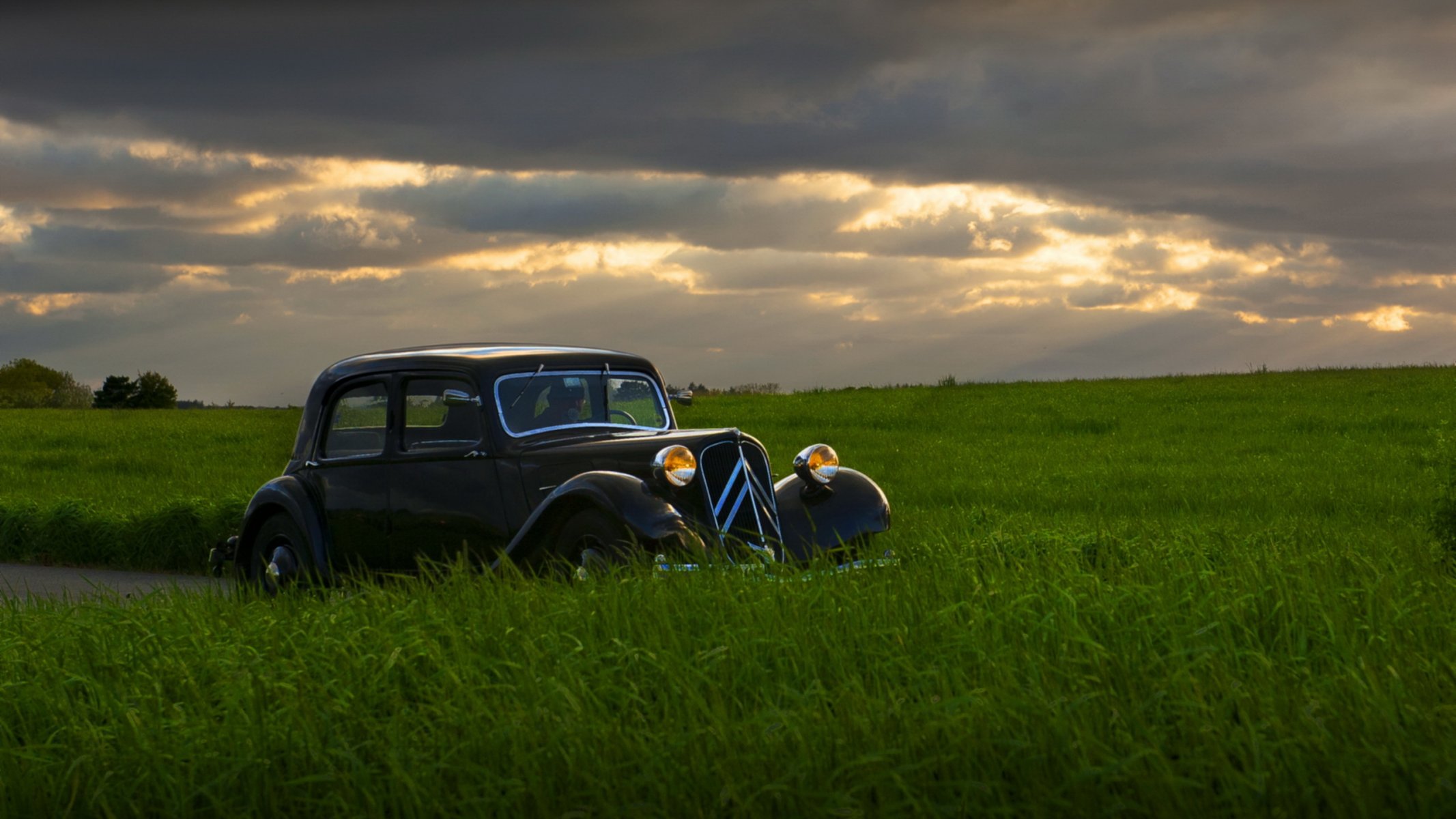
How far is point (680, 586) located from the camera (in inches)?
247

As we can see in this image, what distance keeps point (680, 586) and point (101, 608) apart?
4.04 metres

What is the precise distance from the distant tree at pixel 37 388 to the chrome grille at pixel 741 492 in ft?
267

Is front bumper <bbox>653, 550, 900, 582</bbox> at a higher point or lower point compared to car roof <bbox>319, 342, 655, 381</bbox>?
lower

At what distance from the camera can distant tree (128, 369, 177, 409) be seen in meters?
78.3

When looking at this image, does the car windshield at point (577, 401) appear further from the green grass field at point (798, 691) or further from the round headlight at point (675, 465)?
the green grass field at point (798, 691)

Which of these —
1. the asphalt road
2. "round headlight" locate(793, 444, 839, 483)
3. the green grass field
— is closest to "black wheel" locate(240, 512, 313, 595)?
the green grass field

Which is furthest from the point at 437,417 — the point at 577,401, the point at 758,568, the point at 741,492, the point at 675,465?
the point at 758,568

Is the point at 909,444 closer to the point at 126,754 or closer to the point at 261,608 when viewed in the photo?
the point at 261,608

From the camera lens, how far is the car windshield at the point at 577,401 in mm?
8203

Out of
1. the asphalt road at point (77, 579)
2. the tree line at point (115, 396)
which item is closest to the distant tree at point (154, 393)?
the tree line at point (115, 396)

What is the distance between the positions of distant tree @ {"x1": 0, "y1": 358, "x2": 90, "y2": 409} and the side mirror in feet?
263

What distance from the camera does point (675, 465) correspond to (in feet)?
23.9

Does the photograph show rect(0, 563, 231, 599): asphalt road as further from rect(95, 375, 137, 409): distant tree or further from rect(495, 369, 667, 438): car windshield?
rect(95, 375, 137, 409): distant tree

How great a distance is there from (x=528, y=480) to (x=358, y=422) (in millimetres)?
2044
